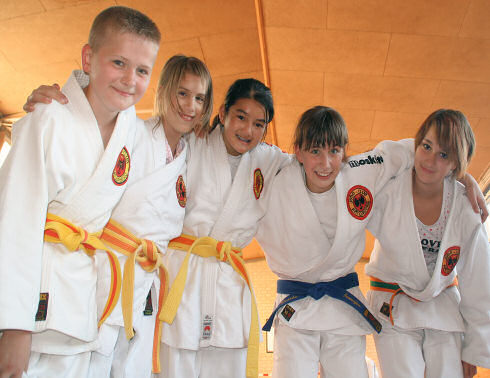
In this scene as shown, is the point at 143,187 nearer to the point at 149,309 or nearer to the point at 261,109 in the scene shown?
the point at 149,309

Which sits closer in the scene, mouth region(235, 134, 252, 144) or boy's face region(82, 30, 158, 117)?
boy's face region(82, 30, 158, 117)

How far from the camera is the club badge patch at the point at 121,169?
1648mm

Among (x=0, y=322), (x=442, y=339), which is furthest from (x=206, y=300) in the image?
(x=442, y=339)

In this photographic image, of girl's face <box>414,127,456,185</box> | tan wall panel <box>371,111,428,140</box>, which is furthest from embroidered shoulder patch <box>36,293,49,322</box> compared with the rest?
tan wall panel <box>371,111,428,140</box>

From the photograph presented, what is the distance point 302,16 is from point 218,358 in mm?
3417

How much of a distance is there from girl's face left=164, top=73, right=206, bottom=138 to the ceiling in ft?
7.34

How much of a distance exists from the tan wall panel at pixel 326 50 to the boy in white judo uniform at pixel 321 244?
2.43 m

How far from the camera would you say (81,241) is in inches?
58.2

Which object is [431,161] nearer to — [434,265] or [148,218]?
[434,265]

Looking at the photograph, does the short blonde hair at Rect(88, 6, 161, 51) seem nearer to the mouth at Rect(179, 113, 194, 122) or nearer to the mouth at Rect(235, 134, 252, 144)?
the mouth at Rect(179, 113, 194, 122)

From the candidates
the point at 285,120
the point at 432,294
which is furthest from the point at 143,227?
the point at 285,120

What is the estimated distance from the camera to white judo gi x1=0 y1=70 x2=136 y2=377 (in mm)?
1287

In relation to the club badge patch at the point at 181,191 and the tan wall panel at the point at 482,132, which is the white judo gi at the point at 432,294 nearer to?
the club badge patch at the point at 181,191

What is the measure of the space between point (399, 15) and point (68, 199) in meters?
3.77
